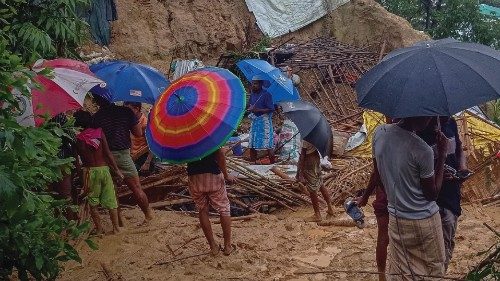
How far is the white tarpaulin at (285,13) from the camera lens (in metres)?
16.0

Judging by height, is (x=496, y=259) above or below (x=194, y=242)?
above

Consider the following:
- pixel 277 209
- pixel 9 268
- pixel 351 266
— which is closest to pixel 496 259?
pixel 9 268

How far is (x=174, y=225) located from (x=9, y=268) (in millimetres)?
2874

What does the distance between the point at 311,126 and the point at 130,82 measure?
186 centimetres

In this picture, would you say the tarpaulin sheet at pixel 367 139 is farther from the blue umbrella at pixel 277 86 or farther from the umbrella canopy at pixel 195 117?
the umbrella canopy at pixel 195 117

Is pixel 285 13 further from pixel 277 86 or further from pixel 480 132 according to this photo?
pixel 480 132

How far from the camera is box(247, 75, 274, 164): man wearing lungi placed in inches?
335

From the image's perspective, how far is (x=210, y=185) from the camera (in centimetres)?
503

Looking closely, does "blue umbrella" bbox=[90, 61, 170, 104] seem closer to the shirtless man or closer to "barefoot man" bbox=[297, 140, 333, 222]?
the shirtless man

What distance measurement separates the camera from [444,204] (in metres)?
3.71

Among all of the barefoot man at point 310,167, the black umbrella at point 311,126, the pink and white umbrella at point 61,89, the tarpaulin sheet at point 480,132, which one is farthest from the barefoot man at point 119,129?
the tarpaulin sheet at point 480,132

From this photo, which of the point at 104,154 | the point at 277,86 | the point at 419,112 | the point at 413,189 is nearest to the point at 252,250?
the point at 104,154

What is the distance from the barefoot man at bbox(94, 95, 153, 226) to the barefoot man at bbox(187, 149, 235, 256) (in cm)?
108

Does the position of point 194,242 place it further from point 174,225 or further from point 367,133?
point 367,133
